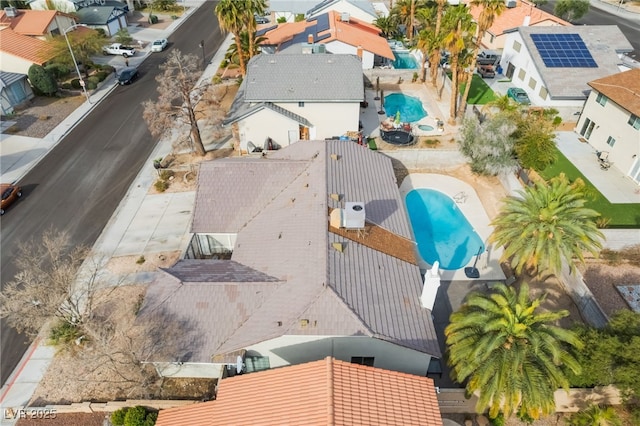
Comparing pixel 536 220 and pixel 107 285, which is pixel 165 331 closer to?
pixel 107 285

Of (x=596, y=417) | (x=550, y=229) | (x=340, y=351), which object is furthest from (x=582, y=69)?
(x=340, y=351)

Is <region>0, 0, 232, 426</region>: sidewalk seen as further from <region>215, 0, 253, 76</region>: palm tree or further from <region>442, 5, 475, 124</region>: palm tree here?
<region>442, 5, 475, 124</region>: palm tree

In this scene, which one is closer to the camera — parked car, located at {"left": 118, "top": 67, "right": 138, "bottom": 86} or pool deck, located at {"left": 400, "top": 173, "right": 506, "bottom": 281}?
pool deck, located at {"left": 400, "top": 173, "right": 506, "bottom": 281}

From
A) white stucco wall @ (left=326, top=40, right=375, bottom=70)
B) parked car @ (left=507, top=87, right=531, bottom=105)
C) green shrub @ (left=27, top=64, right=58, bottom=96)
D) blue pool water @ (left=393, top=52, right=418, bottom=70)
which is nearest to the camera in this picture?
parked car @ (left=507, top=87, right=531, bottom=105)

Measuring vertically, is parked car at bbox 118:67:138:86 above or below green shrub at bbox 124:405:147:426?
above

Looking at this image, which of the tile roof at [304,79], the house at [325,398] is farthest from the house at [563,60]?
the house at [325,398]

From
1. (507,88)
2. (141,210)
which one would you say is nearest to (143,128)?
(141,210)

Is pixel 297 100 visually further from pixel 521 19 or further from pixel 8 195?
pixel 521 19

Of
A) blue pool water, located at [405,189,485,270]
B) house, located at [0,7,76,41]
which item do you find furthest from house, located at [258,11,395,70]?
house, located at [0,7,76,41]
